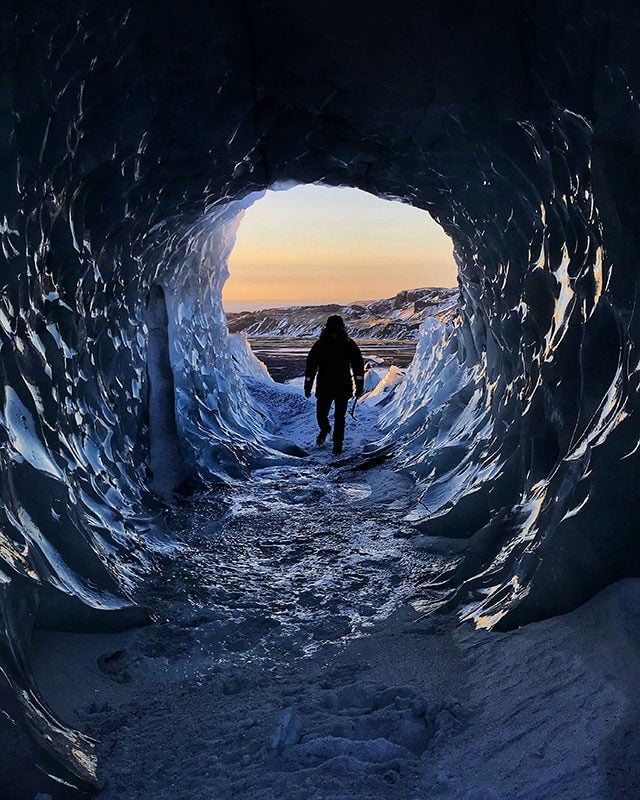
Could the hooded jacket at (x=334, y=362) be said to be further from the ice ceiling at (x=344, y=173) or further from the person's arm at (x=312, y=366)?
the ice ceiling at (x=344, y=173)

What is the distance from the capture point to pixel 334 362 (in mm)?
8609

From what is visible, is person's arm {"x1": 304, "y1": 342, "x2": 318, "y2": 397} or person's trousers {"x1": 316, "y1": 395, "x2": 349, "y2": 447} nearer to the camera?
person's trousers {"x1": 316, "y1": 395, "x2": 349, "y2": 447}

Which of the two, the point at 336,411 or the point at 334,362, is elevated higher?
the point at 334,362

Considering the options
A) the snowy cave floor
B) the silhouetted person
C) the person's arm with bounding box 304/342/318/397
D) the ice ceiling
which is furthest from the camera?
the person's arm with bounding box 304/342/318/397

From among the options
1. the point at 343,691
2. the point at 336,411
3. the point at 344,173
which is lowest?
the point at 343,691

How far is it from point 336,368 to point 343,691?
602 cm

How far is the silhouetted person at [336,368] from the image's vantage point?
862 cm

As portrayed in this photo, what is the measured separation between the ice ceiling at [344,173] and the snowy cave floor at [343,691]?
27 cm

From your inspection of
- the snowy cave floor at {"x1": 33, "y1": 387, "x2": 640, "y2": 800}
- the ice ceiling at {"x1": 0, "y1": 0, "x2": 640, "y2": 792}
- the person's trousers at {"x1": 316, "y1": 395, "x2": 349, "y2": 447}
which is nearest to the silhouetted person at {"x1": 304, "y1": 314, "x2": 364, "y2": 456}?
the person's trousers at {"x1": 316, "y1": 395, "x2": 349, "y2": 447}

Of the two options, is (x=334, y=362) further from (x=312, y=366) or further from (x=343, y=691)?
(x=343, y=691)

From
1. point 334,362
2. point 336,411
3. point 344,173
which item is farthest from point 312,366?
point 344,173

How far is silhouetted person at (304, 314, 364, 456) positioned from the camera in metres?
8.62

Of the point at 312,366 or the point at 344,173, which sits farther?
the point at 312,366

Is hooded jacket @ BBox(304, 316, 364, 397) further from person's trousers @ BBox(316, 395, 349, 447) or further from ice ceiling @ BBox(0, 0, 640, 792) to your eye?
ice ceiling @ BBox(0, 0, 640, 792)
